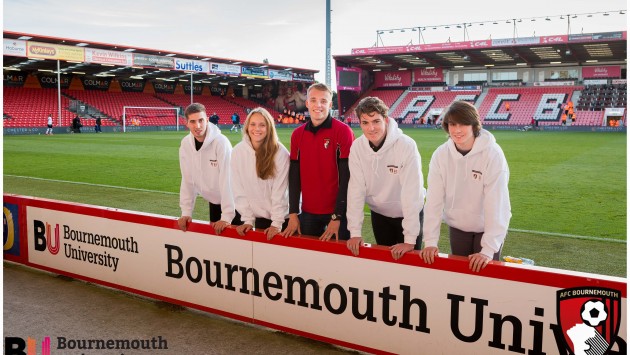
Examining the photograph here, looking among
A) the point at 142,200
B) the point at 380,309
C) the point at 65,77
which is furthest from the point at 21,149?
the point at 65,77

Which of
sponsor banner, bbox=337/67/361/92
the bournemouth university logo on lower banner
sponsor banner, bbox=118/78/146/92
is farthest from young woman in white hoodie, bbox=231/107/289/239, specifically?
sponsor banner, bbox=337/67/361/92

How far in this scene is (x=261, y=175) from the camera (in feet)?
14.5

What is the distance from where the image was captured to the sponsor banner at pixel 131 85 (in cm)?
5008

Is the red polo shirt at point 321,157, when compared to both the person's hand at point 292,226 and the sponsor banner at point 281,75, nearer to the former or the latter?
the person's hand at point 292,226

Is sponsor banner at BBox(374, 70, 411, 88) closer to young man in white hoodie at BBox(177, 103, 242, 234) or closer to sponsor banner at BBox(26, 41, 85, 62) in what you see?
sponsor banner at BBox(26, 41, 85, 62)

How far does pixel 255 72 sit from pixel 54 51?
63.1ft

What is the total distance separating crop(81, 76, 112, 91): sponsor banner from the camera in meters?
47.2

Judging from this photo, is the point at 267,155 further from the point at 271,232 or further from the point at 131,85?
the point at 131,85

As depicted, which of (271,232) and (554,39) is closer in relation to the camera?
(271,232)

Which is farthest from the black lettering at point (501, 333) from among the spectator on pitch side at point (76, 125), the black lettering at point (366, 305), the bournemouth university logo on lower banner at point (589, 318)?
the spectator on pitch side at point (76, 125)

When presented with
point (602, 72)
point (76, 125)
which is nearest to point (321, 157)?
point (76, 125)

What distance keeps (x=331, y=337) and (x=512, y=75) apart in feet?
177

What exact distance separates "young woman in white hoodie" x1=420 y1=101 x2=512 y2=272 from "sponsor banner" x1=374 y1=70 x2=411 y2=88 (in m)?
56.6

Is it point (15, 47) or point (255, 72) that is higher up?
point (255, 72)
